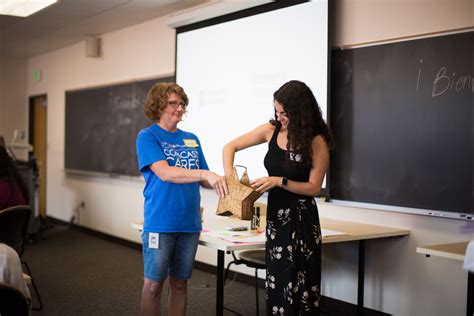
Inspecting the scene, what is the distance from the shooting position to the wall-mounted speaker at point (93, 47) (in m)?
6.89

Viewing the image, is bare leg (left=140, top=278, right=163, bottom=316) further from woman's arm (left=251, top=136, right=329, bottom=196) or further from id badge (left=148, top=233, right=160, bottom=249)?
woman's arm (left=251, top=136, right=329, bottom=196)

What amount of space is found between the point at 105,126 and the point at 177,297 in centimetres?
447

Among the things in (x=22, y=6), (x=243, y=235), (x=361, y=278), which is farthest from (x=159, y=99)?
(x=22, y=6)

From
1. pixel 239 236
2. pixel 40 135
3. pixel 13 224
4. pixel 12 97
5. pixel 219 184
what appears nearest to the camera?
pixel 219 184

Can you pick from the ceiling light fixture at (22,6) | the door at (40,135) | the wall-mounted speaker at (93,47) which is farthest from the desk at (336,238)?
the door at (40,135)

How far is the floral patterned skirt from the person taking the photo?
7.69 feet

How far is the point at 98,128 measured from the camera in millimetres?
6988

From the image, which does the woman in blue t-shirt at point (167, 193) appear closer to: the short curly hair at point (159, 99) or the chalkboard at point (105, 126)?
the short curly hair at point (159, 99)

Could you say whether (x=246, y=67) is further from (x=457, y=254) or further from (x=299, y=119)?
(x=457, y=254)

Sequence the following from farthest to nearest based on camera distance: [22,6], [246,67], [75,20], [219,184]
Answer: [75,20]
[22,6]
[246,67]
[219,184]

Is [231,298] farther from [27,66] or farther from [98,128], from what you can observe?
[27,66]

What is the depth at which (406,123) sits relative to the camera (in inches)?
134

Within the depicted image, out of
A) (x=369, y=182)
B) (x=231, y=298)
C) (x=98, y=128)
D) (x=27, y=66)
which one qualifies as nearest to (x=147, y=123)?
(x=98, y=128)

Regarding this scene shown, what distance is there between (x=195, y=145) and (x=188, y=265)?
0.59 metres
